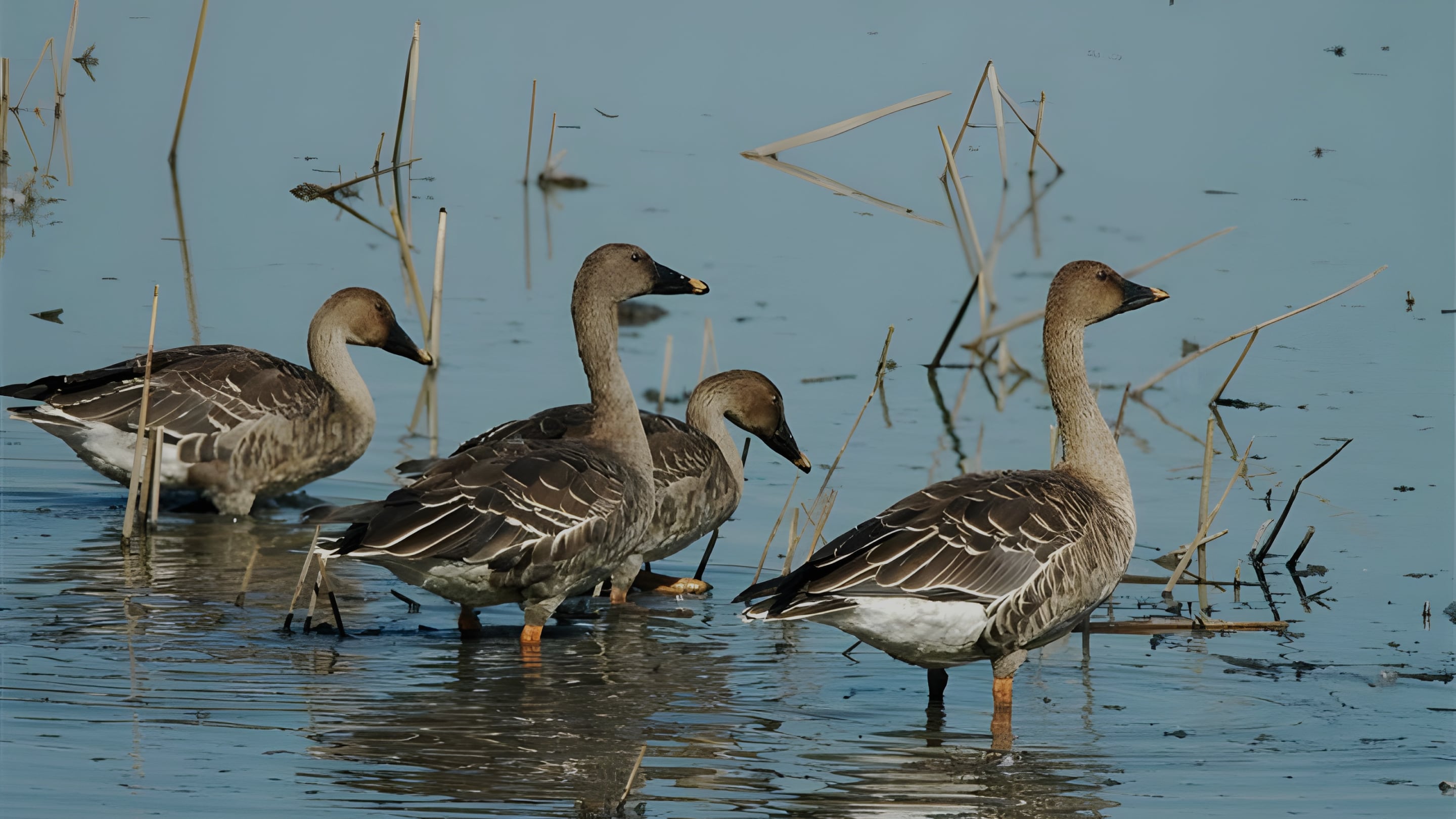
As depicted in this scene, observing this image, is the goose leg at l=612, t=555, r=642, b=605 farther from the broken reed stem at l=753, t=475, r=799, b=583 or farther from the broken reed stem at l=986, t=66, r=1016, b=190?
the broken reed stem at l=986, t=66, r=1016, b=190

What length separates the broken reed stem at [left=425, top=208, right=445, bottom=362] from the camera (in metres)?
11.8

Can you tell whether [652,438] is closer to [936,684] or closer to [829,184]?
[829,184]

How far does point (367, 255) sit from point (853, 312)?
4518 mm

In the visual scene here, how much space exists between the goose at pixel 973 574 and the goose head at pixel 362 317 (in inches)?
198

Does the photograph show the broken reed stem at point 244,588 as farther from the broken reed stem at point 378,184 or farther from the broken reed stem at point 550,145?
the broken reed stem at point 550,145

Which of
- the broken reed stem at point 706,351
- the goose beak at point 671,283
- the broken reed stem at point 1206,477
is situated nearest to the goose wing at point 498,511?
the goose beak at point 671,283

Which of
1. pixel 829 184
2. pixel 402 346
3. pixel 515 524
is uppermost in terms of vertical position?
pixel 829 184

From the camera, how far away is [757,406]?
10.6 meters

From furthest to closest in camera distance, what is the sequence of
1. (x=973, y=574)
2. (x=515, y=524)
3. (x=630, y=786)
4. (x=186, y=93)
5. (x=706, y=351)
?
(x=186, y=93) → (x=706, y=351) → (x=515, y=524) → (x=973, y=574) → (x=630, y=786)

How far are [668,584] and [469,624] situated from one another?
1527 mm

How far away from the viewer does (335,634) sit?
325 inches

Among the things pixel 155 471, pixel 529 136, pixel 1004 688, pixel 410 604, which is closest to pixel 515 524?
pixel 410 604

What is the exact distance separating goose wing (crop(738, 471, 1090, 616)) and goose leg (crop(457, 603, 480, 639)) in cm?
187

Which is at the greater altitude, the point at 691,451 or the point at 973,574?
the point at 691,451
